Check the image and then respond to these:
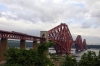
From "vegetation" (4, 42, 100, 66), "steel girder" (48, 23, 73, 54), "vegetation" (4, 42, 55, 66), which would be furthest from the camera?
"steel girder" (48, 23, 73, 54)

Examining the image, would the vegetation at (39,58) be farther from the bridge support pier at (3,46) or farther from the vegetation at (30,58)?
the bridge support pier at (3,46)

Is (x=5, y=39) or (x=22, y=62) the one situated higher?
(x=5, y=39)

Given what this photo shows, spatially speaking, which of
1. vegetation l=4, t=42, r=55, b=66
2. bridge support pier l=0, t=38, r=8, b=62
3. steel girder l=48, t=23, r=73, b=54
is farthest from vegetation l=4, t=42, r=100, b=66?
steel girder l=48, t=23, r=73, b=54

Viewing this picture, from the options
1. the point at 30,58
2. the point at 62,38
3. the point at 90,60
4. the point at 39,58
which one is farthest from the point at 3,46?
the point at 62,38

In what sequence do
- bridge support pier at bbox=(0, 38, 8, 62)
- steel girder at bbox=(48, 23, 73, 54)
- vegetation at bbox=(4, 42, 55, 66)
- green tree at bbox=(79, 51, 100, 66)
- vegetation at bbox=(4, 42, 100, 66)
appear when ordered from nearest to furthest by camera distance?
1. green tree at bbox=(79, 51, 100, 66)
2. vegetation at bbox=(4, 42, 100, 66)
3. vegetation at bbox=(4, 42, 55, 66)
4. bridge support pier at bbox=(0, 38, 8, 62)
5. steel girder at bbox=(48, 23, 73, 54)

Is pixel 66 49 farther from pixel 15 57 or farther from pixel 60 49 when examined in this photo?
pixel 15 57

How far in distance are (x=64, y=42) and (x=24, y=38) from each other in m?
58.4

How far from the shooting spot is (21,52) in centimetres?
2591

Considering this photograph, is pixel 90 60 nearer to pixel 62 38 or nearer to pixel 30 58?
pixel 30 58

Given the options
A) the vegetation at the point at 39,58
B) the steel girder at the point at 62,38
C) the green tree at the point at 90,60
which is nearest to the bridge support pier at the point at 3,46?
the vegetation at the point at 39,58

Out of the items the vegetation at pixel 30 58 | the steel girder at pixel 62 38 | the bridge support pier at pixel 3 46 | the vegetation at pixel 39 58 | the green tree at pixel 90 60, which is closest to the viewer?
the green tree at pixel 90 60

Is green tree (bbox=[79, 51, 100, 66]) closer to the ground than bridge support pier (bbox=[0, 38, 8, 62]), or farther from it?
closer to the ground

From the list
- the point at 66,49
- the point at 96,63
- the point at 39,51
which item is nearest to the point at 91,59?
the point at 96,63

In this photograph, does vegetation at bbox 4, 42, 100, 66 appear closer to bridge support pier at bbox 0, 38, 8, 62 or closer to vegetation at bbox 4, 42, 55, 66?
vegetation at bbox 4, 42, 55, 66
